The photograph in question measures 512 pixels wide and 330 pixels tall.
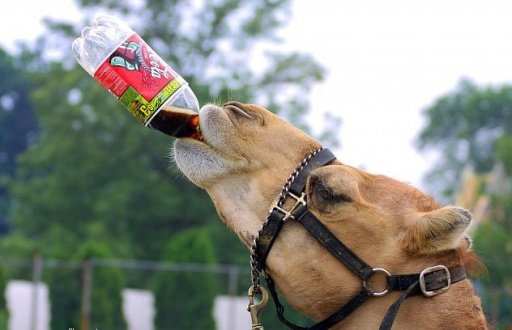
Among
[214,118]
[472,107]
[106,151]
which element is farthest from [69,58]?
[472,107]

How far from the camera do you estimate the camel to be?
12.1 ft

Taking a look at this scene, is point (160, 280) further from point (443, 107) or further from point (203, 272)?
point (443, 107)

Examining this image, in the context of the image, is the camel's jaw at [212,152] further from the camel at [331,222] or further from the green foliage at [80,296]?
the green foliage at [80,296]

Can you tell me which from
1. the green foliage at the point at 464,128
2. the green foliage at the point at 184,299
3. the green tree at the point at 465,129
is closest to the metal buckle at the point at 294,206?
the green foliage at the point at 184,299

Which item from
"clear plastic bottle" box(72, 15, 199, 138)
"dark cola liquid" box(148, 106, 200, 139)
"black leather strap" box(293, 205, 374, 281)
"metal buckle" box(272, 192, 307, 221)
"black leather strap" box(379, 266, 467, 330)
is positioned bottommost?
"black leather strap" box(379, 266, 467, 330)

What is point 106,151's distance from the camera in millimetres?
34938

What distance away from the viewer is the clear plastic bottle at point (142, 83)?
399 centimetres

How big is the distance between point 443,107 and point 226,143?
250 feet

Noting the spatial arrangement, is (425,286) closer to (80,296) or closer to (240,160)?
Result: (240,160)

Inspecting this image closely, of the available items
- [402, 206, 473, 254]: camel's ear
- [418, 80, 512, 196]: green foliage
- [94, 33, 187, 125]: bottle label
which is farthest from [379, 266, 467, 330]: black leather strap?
[418, 80, 512, 196]: green foliage

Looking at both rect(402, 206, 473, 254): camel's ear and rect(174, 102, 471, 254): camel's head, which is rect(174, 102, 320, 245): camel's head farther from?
rect(402, 206, 473, 254): camel's ear

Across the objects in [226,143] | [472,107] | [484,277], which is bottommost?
[484,277]

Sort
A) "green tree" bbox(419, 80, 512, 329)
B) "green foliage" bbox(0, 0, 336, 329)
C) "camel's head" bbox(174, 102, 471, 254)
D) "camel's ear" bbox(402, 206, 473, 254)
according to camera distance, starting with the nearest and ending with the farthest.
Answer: "camel's ear" bbox(402, 206, 473, 254) < "camel's head" bbox(174, 102, 471, 254) < "green foliage" bbox(0, 0, 336, 329) < "green tree" bbox(419, 80, 512, 329)

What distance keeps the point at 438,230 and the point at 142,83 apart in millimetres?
1483
